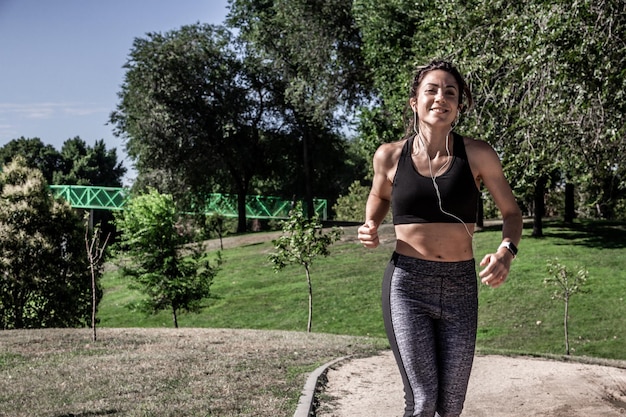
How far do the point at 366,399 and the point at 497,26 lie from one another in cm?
623

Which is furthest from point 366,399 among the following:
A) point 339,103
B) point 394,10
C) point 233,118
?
point 233,118

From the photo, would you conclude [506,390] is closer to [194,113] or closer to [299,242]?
[299,242]

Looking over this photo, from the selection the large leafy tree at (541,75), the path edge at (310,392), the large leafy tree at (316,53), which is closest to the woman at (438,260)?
the path edge at (310,392)

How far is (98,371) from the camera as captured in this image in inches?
383

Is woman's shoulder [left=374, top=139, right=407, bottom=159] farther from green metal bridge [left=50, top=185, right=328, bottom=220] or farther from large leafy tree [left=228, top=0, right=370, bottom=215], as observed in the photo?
green metal bridge [left=50, top=185, right=328, bottom=220]

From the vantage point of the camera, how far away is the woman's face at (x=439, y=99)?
4.04m

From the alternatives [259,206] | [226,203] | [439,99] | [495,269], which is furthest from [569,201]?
[495,269]

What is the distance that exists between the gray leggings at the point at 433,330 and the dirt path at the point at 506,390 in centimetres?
346

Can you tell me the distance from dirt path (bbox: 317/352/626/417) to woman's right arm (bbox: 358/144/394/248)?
353 centimetres

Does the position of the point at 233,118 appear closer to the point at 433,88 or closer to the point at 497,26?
the point at 497,26

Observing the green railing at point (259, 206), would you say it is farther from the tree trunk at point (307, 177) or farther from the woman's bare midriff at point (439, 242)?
the woman's bare midriff at point (439, 242)

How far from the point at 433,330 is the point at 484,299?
21.6 metres

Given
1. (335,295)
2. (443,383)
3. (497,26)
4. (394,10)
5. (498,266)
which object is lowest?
(335,295)

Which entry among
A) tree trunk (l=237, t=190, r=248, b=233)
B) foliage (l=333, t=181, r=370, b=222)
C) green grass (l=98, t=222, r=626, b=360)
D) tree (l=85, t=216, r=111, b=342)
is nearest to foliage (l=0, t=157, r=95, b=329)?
tree (l=85, t=216, r=111, b=342)
